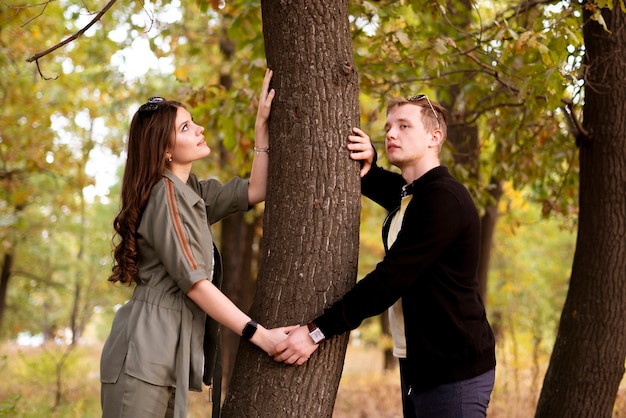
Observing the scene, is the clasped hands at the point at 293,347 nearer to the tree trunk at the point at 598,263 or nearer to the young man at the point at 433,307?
the young man at the point at 433,307

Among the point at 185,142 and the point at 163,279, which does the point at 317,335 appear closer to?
the point at 163,279

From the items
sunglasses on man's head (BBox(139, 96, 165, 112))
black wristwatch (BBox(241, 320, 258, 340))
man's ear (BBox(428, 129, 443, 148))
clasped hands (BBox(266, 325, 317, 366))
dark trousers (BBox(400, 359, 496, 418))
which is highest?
sunglasses on man's head (BBox(139, 96, 165, 112))

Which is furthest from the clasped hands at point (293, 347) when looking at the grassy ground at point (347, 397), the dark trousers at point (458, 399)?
the grassy ground at point (347, 397)

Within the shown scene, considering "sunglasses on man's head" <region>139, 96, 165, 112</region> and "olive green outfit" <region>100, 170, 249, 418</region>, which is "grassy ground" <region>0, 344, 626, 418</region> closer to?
"olive green outfit" <region>100, 170, 249, 418</region>

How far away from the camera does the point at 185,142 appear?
3.40 meters

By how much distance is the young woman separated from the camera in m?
3.09

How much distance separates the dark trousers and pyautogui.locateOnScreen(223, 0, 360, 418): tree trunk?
1.45 ft

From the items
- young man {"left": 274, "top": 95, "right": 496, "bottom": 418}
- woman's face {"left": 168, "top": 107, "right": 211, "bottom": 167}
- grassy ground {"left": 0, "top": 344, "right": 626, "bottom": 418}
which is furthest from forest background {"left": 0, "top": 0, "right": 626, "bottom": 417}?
young man {"left": 274, "top": 95, "right": 496, "bottom": 418}

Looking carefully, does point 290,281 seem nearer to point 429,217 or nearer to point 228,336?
point 429,217

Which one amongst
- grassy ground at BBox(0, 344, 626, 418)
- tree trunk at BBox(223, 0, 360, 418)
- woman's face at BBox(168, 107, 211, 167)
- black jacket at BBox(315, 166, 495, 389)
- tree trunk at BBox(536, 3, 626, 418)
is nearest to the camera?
black jacket at BBox(315, 166, 495, 389)

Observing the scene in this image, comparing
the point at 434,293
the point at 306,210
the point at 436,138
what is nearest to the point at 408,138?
the point at 436,138

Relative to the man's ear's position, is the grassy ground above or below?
below

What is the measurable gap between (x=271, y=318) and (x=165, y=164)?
933 mm

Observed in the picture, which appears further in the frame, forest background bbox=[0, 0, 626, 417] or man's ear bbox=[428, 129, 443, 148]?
forest background bbox=[0, 0, 626, 417]
